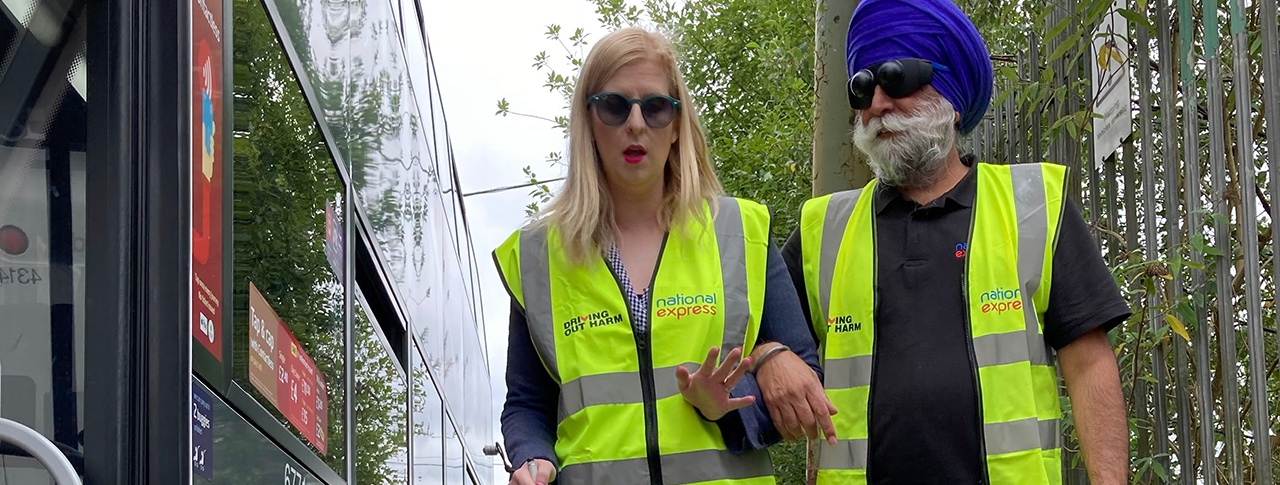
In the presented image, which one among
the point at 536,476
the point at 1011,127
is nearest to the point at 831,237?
the point at 536,476

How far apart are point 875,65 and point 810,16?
24.4ft

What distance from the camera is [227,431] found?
9.35 ft

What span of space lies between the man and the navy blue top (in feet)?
0.71

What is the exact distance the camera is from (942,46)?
2.98 metres

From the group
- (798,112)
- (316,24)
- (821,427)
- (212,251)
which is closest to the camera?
(821,427)

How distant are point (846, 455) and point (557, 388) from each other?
595 mm

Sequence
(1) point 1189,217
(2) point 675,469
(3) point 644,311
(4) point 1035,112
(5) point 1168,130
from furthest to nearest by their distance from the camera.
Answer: (4) point 1035,112 → (5) point 1168,130 → (1) point 1189,217 → (3) point 644,311 → (2) point 675,469

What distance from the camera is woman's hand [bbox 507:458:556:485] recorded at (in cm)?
247

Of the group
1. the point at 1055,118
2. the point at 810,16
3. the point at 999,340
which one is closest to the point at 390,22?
the point at 1055,118

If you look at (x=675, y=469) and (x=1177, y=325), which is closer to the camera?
(x=675, y=469)

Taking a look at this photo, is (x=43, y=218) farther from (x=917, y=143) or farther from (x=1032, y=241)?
(x=1032, y=241)

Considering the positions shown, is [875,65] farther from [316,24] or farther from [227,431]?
[316,24]

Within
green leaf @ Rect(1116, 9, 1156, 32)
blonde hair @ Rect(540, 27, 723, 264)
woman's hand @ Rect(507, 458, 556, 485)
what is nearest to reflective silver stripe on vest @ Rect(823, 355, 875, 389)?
blonde hair @ Rect(540, 27, 723, 264)


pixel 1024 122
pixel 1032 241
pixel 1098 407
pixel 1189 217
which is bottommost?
pixel 1098 407
